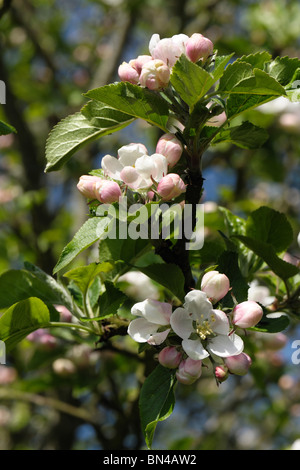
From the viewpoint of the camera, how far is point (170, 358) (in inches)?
36.0

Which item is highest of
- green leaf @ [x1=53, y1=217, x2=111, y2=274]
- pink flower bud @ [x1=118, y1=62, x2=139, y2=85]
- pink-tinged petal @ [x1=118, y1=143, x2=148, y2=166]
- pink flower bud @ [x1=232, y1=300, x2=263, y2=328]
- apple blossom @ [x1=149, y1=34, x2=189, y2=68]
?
apple blossom @ [x1=149, y1=34, x2=189, y2=68]

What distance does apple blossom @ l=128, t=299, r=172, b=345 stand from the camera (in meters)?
0.92

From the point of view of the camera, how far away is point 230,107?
0.96 meters

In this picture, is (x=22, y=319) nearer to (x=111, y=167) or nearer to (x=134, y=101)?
(x=111, y=167)

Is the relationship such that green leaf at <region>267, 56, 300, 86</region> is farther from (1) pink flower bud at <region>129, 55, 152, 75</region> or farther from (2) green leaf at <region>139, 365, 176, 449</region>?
(2) green leaf at <region>139, 365, 176, 449</region>

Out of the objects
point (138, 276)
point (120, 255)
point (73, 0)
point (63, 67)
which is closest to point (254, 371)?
point (138, 276)

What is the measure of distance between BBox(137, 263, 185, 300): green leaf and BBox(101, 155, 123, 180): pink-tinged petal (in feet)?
0.58

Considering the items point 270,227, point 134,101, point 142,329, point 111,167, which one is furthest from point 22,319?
point 270,227

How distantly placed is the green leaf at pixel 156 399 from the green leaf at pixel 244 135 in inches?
17.4

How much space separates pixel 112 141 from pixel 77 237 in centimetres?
293

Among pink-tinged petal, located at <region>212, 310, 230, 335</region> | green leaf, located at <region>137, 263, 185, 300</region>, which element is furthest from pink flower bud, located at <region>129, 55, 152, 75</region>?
pink-tinged petal, located at <region>212, 310, 230, 335</region>

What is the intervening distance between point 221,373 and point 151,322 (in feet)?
0.49

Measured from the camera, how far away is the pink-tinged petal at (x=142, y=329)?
0.94 meters
